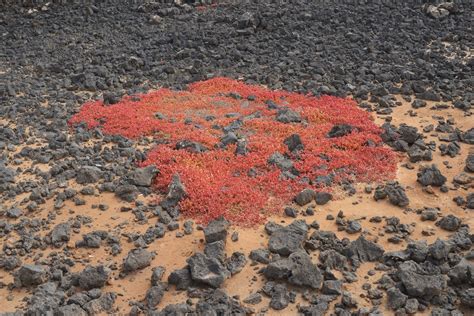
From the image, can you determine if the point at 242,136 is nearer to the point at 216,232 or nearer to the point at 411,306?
the point at 216,232

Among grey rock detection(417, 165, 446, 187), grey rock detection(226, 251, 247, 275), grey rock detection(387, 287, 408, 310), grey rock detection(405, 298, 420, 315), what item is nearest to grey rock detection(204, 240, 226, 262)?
grey rock detection(226, 251, 247, 275)

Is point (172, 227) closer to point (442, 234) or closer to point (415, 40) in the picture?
point (442, 234)

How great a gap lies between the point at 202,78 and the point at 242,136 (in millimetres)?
5943

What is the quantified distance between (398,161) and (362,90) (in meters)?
5.01

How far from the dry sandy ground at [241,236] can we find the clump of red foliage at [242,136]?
74cm

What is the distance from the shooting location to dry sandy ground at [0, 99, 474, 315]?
960 centimetres

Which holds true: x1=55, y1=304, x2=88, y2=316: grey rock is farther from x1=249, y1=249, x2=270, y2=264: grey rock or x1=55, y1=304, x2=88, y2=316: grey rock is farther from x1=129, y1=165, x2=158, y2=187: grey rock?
x1=129, y1=165, x2=158, y2=187: grey rock

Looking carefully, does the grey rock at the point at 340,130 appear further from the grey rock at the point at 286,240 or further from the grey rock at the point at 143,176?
the grey rock at the point at 143,176

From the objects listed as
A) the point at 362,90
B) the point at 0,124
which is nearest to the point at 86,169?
the point at 0,124

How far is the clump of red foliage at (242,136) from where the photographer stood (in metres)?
12.3

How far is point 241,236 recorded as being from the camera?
11055 mm

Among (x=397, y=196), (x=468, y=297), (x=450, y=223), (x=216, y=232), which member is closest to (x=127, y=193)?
(x=216, y=232)

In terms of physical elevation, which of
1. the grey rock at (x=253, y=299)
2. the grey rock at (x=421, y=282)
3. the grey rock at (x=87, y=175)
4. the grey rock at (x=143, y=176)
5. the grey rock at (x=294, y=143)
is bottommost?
the grey rock at (x=87, y=175)

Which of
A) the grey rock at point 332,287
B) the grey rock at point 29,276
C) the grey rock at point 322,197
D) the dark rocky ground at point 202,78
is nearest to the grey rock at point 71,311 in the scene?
the dark rocky ground at point 202,78
